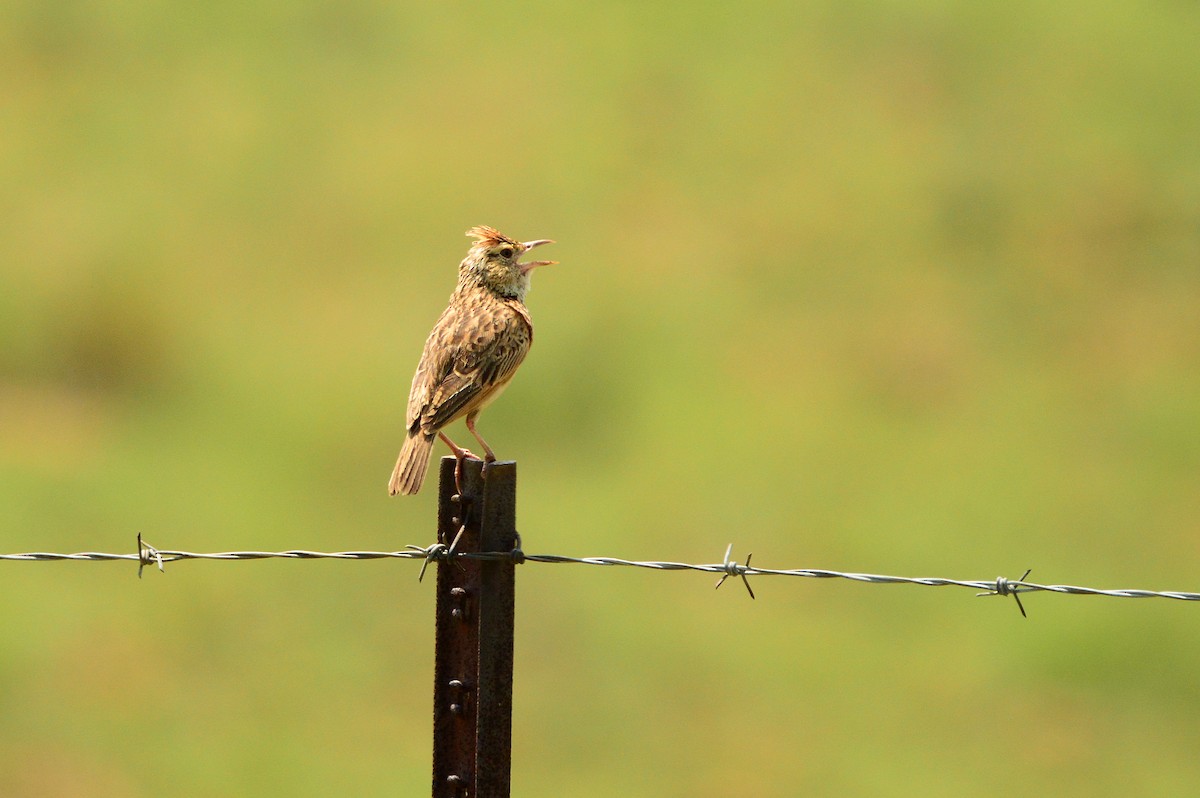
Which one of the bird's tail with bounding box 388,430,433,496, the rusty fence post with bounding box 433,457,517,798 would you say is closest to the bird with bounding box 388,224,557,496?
the bird's tail with bounding box 388,430,433,496

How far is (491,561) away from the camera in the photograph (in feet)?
16.3

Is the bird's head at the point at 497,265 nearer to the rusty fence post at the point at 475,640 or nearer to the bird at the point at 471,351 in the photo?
the bird at the point at 471,351

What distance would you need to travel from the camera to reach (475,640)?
5.02 m

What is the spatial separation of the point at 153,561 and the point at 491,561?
1.38 metres

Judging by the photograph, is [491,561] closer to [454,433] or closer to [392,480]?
[392,480]

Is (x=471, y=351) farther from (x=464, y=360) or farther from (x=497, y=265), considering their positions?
(x=497, y=265)

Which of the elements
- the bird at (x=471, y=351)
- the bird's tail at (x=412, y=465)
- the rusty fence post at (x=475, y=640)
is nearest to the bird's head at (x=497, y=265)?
the bird at (x=471, y=351)

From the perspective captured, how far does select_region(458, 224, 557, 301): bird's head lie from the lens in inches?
340

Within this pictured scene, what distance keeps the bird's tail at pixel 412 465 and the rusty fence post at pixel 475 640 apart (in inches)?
55.1

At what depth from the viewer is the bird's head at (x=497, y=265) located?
8648mm

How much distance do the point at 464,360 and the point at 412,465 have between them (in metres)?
0.89

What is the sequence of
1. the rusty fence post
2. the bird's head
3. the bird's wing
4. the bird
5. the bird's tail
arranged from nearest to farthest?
the rusty fence post
the bird's tail
the bird
the bird's wing
the bird's head

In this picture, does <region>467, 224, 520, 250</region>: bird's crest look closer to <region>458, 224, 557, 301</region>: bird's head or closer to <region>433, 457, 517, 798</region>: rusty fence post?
<region>458, 224, 557, 301</region>: bird's head

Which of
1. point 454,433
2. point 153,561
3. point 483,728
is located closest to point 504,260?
point 153,561
